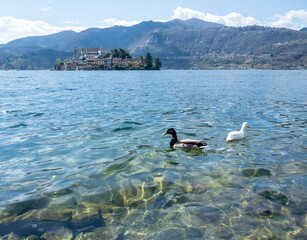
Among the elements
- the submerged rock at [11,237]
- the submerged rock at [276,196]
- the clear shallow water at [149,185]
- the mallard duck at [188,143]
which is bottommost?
the clear shallow water at [149,185]

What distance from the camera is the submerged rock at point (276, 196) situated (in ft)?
19.4

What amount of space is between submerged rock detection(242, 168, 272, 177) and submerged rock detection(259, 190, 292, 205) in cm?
108

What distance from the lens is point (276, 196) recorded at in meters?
6.13

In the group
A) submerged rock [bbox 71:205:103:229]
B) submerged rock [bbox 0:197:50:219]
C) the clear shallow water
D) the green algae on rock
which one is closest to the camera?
the clear shallow water

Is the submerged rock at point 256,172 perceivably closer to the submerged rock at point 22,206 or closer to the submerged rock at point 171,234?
the submerged rock at point 171,234

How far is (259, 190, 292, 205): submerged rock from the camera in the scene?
591cm

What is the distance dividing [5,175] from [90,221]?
3952 millimetres

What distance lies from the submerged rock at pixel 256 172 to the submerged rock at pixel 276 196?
1.08 meters

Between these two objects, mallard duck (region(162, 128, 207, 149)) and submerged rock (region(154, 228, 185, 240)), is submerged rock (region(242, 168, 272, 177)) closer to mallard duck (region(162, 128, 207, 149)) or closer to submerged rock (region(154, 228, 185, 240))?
mallard duck (region(162, 128, 207, 149))

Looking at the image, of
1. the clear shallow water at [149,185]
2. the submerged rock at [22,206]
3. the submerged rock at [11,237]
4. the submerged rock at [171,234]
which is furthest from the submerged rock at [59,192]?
the submerged rock at [171,234]

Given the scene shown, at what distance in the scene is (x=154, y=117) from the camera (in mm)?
17281

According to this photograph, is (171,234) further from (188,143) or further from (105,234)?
(188,143)

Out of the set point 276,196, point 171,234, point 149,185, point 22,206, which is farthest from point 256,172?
point 22,206

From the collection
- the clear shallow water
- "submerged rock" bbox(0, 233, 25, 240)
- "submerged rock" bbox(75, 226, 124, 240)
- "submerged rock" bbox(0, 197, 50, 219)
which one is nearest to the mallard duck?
the clear shallow water
